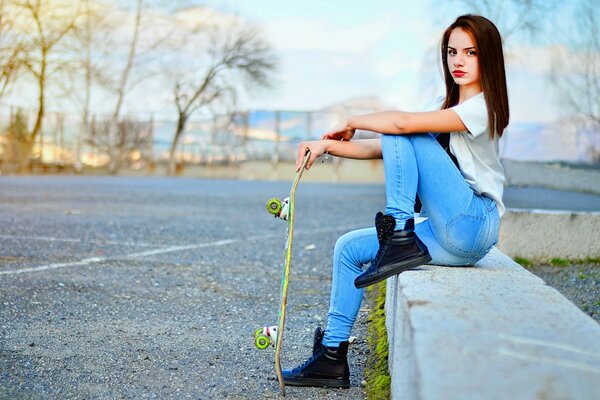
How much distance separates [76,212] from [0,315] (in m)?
6.31

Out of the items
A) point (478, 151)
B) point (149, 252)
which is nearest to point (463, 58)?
point (478, 151)

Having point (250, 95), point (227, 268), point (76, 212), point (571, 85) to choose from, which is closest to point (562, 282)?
point (227, 268)

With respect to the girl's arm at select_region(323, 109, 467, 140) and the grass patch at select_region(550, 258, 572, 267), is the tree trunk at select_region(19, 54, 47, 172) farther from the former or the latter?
the girl's arm at select_region(323, 109, 467, 140)

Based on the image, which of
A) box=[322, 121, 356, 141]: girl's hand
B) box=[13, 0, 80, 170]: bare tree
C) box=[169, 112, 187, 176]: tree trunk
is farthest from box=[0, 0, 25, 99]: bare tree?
box=[322, 121, 356, 141]: girl's hand

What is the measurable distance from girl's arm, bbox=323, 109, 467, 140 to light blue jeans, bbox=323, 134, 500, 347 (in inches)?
1.7

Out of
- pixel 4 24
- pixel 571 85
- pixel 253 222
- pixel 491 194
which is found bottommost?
pixel 253 222

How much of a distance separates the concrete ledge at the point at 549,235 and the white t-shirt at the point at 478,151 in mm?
3440

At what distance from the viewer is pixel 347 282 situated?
3330 mm

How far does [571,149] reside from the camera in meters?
21.7

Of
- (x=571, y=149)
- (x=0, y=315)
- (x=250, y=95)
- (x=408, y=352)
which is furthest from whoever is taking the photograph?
(x=250, y=95)

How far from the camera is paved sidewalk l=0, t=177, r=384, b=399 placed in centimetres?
327

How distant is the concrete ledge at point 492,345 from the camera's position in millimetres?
1975

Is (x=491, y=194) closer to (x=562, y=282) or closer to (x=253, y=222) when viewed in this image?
(x=562, y=282)

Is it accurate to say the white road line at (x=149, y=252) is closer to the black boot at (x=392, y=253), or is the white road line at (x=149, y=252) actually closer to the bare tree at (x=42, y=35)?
the black boot at (x=392, y=253)
